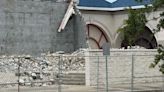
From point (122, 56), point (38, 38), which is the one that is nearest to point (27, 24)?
point (38, 38)

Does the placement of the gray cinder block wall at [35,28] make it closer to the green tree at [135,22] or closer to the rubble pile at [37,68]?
the rubble pile at [37,68]

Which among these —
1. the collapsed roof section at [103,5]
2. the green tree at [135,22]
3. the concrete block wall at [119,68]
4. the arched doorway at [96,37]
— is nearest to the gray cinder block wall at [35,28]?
the collapsed roof section at [103,5]

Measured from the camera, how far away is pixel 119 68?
25.7 m

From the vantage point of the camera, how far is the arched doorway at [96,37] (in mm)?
48681

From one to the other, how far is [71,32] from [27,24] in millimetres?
4519

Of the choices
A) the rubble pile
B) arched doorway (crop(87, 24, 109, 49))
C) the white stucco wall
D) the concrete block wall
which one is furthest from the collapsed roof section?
the concrete block wall

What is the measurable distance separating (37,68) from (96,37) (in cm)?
2102

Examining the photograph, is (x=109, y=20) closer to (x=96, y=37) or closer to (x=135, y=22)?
(x=96, y=37)

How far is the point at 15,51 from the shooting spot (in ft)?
124

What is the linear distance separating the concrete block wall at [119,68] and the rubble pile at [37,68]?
1.65 meters

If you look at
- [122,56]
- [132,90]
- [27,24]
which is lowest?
[132,90]

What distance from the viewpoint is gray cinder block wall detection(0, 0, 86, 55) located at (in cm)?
3734

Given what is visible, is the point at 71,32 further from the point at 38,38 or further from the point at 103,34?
the point at 103,34

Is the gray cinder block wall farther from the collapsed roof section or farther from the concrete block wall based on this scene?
the concrete block wall
